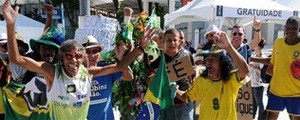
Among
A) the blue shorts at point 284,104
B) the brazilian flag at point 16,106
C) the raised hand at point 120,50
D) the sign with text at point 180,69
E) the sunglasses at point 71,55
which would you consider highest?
the sunglasses at point 71,55

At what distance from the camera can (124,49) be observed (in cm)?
420

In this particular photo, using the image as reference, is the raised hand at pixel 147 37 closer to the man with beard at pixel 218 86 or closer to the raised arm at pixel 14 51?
the man with beard at pixel 218 86

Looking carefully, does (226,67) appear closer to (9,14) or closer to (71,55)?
(71,55)

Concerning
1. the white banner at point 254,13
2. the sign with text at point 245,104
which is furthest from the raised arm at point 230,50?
the white banner at point 254,13

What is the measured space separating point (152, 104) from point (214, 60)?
97 cm

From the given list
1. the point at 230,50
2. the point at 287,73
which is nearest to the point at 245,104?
the point at 287,73

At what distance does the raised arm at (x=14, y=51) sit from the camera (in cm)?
310

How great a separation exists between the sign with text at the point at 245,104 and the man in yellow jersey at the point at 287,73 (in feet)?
2.04

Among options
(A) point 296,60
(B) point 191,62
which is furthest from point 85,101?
(A) point 296,60

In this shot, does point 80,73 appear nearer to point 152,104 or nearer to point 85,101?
point 85,101

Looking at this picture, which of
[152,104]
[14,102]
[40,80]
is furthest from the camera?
[152,104]

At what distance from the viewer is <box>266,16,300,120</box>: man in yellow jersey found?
514 centimetres

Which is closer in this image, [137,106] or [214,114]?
[214,114]

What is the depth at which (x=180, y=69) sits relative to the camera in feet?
13.5
